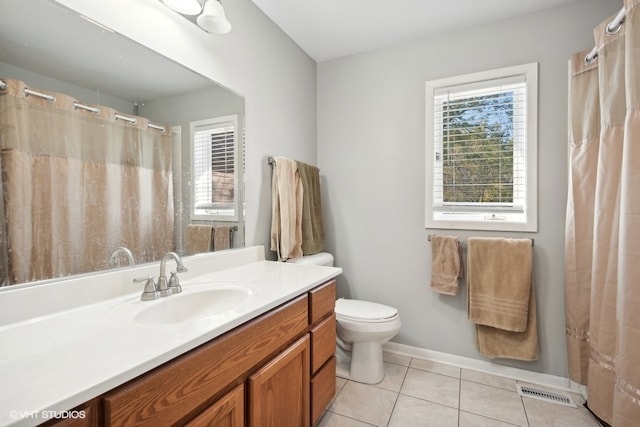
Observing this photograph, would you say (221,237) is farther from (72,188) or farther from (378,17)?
(378,17)

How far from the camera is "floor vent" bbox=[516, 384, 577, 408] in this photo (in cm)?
169

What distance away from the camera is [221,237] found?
1.59 metres

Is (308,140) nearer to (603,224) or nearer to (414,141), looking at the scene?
(414,141)

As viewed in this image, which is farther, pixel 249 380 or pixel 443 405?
pixel 443 405

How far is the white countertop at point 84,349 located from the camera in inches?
20.4

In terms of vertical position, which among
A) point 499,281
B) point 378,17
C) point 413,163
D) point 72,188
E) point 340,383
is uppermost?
point 378,17

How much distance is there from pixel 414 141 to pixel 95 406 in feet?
7.09

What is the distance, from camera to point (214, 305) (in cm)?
123

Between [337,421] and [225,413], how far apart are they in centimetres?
92

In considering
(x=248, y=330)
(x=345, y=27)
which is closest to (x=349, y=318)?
(x=248, y=330)

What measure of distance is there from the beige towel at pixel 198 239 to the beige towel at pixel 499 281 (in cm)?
163

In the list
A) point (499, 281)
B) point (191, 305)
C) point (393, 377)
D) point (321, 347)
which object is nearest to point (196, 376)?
point (191, 305)

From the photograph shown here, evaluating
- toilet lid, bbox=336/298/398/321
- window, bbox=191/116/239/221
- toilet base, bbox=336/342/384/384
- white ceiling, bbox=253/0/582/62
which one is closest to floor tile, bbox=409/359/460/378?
toilet base, bbox=336/342/384/384

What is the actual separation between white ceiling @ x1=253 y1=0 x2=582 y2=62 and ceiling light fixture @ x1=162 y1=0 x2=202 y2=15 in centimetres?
60
